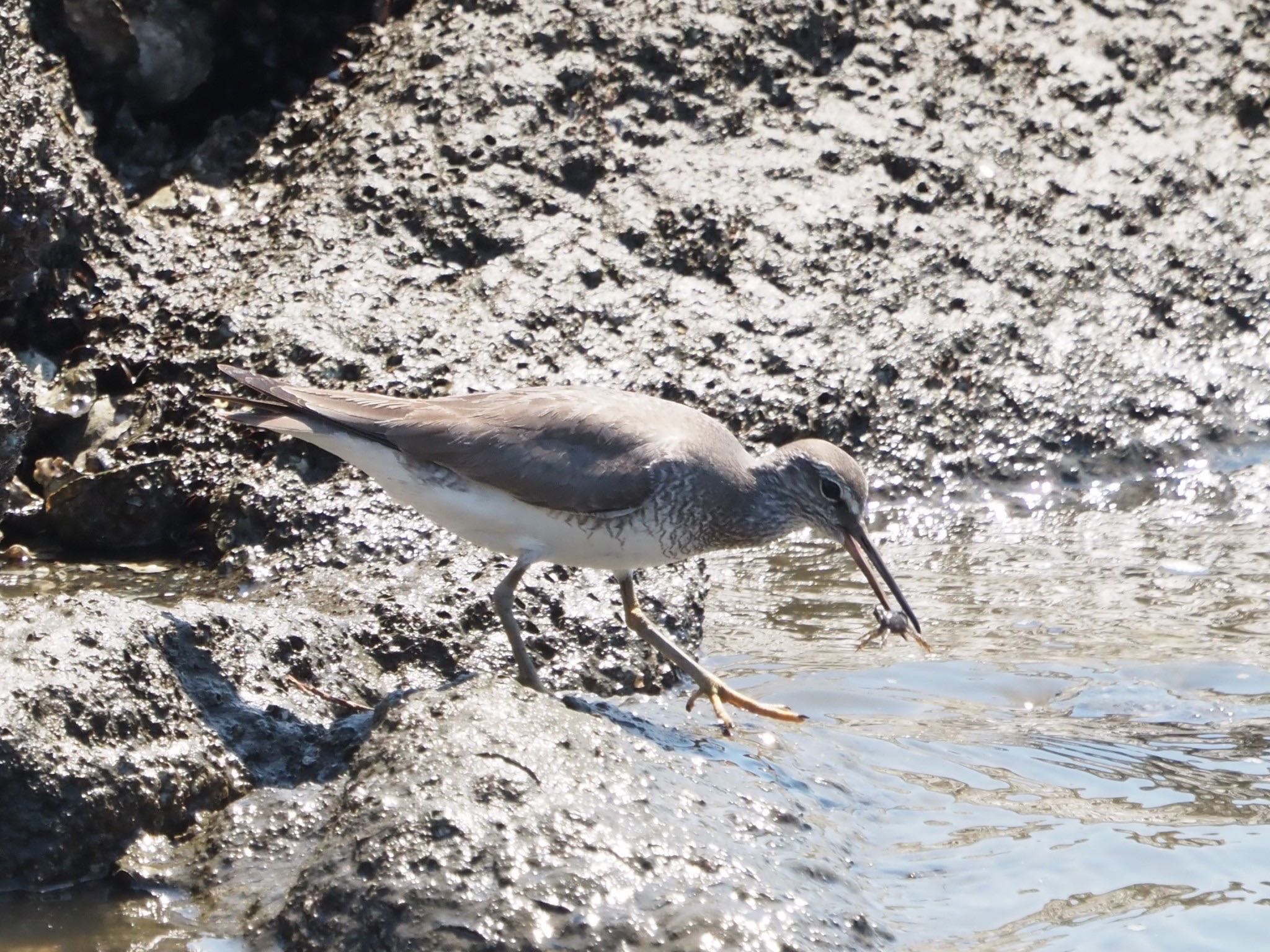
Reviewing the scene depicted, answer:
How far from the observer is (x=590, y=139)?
8.24 metres

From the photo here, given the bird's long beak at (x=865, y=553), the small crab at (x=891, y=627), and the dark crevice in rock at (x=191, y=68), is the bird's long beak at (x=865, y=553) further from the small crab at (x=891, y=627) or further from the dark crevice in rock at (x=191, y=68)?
the dark crevice in rock at (x=191, y=68)

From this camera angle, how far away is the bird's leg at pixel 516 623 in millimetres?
5129

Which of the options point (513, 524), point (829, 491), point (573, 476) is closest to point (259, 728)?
point (513, 524)

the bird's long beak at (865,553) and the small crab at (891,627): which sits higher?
the bird's long beak at (865,553)

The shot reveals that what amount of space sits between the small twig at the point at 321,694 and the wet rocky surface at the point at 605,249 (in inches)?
26.0

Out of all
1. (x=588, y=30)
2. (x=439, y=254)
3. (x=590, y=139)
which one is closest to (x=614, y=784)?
(x=439, y=254)

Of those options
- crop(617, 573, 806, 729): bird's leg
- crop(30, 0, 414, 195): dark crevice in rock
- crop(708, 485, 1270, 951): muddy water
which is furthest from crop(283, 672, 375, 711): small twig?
crop(30, 0, 414, 195): dark crevice in rock

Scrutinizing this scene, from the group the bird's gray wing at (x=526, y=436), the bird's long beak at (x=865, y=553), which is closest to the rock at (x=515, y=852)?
the bird's gray wing at (x=526, y=436)

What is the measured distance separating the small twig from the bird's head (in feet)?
6.03

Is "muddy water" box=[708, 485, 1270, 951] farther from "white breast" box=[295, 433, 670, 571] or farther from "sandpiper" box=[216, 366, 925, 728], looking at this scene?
"white breast" box=[295, 433, 670, 571]

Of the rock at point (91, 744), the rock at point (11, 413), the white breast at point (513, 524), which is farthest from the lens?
the rock at point (11, 413)

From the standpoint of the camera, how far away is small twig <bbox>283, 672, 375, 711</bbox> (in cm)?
491

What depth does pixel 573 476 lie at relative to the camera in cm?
534

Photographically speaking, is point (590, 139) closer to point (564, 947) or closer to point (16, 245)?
point (16, 245)
